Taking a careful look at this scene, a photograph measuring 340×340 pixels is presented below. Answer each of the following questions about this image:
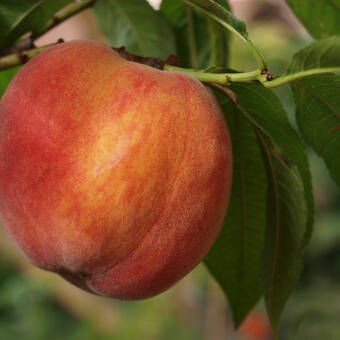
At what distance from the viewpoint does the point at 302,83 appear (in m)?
0.67

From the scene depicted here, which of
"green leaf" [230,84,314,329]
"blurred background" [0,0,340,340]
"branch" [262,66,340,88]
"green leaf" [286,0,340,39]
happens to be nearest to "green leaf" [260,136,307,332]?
"green leaf" [230,84,314,329]

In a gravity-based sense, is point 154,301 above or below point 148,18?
below

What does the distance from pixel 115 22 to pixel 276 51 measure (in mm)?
2209

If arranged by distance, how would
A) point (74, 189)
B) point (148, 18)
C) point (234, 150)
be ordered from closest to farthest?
point (74, 189) → point (234, 150) → point (148, 18)

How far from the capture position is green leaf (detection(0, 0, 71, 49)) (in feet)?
2.47

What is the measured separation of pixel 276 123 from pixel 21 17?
30 cm

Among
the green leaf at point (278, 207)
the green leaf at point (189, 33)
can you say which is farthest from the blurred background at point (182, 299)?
the green leaf at point (278, 207)

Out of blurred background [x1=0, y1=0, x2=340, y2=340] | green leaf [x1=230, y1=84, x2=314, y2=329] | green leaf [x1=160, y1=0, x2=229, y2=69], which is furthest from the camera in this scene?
blurred background [x1=0, y1=0, x2=340, y2=340]

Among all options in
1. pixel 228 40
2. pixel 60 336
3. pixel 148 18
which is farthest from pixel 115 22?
pixel 60 336

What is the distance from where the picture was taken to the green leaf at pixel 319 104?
1.96ft

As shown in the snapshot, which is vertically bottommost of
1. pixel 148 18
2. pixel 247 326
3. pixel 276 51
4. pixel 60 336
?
pixel 247 326

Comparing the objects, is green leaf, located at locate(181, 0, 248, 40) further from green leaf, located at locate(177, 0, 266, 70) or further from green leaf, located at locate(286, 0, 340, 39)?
green leaf, located at locate(286, 0, 340, 39)

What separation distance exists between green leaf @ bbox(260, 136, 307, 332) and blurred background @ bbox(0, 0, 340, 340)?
7.86 feet

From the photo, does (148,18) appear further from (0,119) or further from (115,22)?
(0,119)
